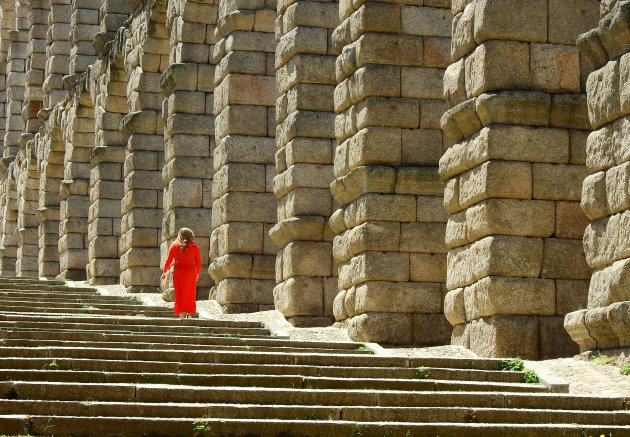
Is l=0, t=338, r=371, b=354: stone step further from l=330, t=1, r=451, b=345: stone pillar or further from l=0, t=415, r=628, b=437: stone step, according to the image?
l=0, t=415, r=628, b=437: stone step

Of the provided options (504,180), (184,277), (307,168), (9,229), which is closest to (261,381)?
(504,180)

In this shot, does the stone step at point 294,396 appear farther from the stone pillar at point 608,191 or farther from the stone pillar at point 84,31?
the stone pillar at point 84,31

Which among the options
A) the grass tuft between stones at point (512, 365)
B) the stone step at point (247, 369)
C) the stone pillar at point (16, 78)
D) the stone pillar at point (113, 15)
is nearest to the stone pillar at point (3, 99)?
the stone pillar at point (16, 78)

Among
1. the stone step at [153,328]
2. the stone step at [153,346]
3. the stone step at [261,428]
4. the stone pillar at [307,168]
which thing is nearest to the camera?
the stone step at [261,428]

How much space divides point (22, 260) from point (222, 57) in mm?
18956

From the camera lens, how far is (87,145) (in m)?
34.3

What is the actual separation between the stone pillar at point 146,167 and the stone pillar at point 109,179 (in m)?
2.69

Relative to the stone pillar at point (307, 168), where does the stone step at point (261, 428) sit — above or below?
below

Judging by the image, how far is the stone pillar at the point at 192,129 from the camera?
2511 centimetres

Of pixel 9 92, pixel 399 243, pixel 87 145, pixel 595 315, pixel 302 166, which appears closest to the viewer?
pixel 595 315

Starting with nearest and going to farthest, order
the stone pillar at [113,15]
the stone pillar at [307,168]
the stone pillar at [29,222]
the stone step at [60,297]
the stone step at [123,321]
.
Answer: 1. the stone step at [123,321]
2. the stone pillar at [307,168]
3. the stone step at [60,297]
4. the stone pillar at [113,15]
5. the stone pillar at [29,222]

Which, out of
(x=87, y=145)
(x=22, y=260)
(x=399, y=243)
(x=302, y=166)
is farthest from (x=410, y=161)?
(x=22, y=260)

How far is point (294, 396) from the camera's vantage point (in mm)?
12375

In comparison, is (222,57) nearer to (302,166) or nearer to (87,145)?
(302,166)
